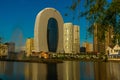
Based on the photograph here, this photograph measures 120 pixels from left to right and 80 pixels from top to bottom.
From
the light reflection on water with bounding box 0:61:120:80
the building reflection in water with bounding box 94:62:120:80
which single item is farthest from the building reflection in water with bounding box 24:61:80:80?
the building reflection in water with bounding box 94:62:120:80

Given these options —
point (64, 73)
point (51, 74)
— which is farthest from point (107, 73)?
point (51, 74)

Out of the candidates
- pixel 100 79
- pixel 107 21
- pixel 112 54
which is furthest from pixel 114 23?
pixel 112 54

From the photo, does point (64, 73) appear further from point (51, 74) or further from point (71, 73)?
point (51, 74)

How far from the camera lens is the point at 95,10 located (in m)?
12.7

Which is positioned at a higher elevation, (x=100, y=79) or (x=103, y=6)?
(x=103, y=6)

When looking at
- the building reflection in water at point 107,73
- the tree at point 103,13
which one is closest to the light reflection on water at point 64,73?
the building reflection in water at point 107,73

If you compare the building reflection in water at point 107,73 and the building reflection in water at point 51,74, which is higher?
the building reflection in water at point 107,73

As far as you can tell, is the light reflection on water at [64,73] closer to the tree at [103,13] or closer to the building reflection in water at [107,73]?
the building reflection in water at [107,73]

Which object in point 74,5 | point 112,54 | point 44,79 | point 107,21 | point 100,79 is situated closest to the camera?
point 74,5

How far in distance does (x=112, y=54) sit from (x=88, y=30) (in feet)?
593

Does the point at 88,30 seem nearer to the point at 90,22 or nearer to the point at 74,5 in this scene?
the point at 90,22

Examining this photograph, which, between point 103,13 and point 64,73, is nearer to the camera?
point 103,13

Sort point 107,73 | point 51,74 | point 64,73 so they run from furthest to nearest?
point 51,74, point 64,73, point 107,73

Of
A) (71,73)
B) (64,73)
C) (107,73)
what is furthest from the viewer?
(71,73)
